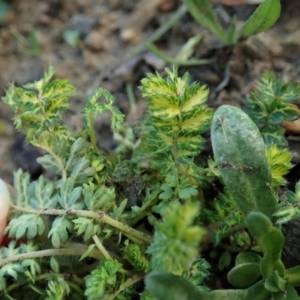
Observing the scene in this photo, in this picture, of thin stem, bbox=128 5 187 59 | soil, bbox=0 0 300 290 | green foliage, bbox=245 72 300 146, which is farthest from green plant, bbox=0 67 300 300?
thin stem, bbox=128 5 187 59

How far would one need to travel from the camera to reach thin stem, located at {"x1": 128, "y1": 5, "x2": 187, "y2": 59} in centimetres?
202

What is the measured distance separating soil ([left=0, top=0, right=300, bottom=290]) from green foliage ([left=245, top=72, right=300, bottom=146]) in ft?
0.46

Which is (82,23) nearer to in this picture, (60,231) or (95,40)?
(95,40)

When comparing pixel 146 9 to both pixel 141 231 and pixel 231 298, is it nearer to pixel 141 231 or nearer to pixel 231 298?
pixel 141 231

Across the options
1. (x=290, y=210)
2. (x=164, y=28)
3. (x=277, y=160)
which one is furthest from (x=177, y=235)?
(x=164, y=28)

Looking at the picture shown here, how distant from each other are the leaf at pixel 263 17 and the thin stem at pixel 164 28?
38 cm

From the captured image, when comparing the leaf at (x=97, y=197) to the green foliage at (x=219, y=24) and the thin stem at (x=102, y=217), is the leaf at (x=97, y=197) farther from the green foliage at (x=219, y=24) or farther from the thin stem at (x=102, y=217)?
the green foliage at (x=219, y=24)

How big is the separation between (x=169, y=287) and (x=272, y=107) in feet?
2.07

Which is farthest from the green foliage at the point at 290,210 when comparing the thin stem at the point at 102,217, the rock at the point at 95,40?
the rock at the point at 95,40

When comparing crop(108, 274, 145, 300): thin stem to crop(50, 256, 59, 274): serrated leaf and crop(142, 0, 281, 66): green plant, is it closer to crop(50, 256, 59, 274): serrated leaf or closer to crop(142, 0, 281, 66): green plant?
crop(50, 256, 59, 274): serrated leaf

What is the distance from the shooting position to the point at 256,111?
1.50 metres

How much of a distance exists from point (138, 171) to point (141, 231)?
169mm

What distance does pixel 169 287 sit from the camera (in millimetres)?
1044

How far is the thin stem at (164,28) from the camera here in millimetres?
2016
